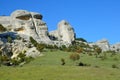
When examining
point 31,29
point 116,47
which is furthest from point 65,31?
point 116,47

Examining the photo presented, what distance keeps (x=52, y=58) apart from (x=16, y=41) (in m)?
17.1

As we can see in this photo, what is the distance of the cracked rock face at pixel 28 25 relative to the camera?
9538 cm

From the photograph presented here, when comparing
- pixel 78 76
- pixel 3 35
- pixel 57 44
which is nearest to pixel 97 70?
pixel 78 76

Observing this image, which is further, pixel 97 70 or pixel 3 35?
pixel 3 35

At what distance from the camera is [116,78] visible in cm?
3972

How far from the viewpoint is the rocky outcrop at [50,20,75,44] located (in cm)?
10636

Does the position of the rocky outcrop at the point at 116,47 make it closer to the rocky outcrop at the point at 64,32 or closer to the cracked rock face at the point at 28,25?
the rocky outcrop at the point at 64,32

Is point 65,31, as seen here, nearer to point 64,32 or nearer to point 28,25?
point 64,32

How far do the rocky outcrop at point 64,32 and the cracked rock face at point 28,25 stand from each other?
816 cm

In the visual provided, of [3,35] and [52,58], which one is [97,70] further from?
[3,35]

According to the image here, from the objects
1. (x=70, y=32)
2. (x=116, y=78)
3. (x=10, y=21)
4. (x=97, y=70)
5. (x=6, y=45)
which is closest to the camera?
(x=116, y=78)

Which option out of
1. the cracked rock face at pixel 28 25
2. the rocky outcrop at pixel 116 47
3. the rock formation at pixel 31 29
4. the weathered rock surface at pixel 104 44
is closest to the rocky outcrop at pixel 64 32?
the rock formation at pixel 31 29

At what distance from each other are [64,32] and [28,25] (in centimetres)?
1585

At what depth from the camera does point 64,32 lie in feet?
358
